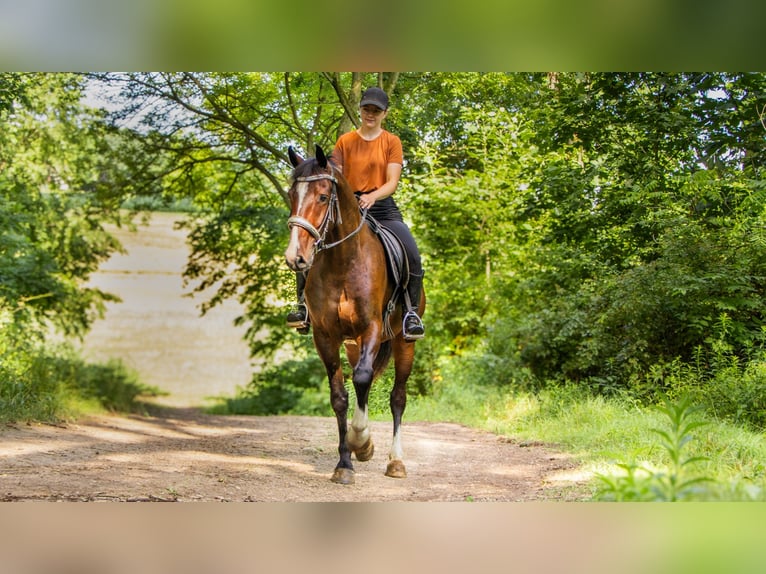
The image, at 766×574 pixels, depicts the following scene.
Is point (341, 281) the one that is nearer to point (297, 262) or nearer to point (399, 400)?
point (297, 262)

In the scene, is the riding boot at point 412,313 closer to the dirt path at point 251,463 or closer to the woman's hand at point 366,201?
the woman's hand at point 366,201

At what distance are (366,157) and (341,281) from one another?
97 centimetres

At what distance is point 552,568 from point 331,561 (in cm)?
102

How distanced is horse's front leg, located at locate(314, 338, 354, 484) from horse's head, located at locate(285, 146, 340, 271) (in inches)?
30.7

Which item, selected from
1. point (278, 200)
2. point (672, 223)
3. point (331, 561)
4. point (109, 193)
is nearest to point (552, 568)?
point (331, 561)

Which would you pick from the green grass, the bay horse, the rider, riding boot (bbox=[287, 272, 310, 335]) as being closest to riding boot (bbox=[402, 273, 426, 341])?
the rider

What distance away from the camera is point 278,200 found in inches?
428

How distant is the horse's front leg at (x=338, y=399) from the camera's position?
5.39m

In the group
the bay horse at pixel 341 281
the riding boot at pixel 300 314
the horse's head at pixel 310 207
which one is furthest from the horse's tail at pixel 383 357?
the horse's head at pixel 310 207

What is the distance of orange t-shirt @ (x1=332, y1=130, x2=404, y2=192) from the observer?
5660 millimetres

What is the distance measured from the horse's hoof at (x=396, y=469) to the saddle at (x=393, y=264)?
893 millimetres

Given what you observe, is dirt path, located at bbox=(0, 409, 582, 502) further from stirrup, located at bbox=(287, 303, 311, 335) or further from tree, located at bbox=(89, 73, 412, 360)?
tree, located at bbox=(89, 73, 412, 360)
